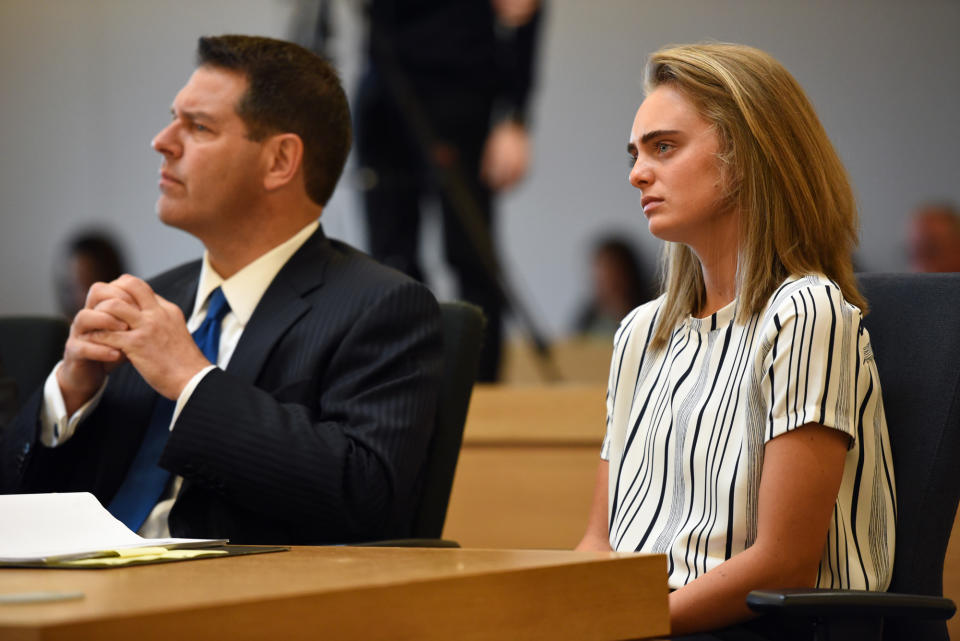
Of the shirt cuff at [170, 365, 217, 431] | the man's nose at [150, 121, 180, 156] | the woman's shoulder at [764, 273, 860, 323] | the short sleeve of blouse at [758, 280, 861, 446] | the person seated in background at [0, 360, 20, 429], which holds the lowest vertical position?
the person seated in background at [0, 360, 20, 429]

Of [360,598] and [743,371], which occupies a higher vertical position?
[743,371]

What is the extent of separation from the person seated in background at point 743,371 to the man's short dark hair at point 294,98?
0.60m

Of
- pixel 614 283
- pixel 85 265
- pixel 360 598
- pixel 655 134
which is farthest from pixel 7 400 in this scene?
pixel 614 283

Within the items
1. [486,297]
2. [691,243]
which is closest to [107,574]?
[691,243]

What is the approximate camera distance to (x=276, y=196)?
66.7 inches

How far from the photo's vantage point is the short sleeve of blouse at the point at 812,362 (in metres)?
1.10

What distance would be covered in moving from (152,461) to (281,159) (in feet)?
1.57

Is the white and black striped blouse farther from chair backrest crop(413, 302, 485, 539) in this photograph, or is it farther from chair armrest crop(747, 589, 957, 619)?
chair backrest crop(413, 302, 485, 539)

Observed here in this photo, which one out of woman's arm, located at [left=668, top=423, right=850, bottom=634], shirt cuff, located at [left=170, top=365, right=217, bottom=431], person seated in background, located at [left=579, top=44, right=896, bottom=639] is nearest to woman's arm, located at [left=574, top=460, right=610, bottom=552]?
person seated in background, located at [left=579, top=44, right=896, bottom=639]

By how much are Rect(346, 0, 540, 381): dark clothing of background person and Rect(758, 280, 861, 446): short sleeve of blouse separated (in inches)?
67.9

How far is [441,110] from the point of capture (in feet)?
9.53

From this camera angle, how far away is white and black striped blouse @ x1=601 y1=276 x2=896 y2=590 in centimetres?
112

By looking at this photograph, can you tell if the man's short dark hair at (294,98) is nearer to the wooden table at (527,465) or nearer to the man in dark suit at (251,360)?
the man in dark suit at (251,360)

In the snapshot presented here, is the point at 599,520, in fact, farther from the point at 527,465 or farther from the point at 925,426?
the point at 527,465
